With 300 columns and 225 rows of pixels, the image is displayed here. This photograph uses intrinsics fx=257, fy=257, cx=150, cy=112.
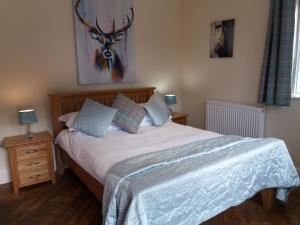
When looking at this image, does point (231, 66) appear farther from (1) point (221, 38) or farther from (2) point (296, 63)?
(2) point (296, 63)

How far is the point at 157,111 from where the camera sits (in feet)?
11.2

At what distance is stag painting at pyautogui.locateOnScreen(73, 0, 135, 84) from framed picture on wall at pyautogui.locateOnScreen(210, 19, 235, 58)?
1234 millimetres

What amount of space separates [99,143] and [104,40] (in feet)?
5.46

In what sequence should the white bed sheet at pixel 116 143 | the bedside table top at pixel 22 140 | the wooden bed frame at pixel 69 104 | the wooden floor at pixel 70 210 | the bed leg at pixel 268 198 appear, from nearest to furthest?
the white bed sheet at pixel 116 143 < the wooden floor at pixel 70 210 < the bed leg at pixel 268 198 < the bedside table top at pixel 22 140 < the wooden bed frame at pixel 69 104

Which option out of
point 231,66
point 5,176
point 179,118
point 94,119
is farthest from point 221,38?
point 5,176

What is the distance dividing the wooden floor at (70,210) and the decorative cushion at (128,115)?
0.87m

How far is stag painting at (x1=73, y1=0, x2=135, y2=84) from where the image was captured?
3.43 metres

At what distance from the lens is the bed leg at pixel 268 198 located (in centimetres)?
247

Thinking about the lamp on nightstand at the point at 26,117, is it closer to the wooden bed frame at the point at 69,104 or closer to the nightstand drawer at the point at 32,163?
the wooden bed frame at the point at 69,104

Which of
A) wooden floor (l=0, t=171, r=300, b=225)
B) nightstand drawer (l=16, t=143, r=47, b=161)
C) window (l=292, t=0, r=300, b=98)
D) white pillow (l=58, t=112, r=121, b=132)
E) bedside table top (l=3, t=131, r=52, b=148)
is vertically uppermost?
window (l=292, t=0, r=300, b=98)

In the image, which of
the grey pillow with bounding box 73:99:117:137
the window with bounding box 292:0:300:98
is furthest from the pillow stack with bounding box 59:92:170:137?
the window with bounding box 292:0:300:98

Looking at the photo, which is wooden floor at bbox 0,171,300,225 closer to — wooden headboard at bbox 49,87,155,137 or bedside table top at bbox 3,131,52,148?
bedside table top at bbox 3,131,52,148

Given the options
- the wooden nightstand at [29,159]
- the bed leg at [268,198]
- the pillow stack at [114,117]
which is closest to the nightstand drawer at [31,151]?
the wooden nightstand at [29,159]

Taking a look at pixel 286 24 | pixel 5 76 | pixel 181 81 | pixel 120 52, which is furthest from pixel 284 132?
pixel 5 76
